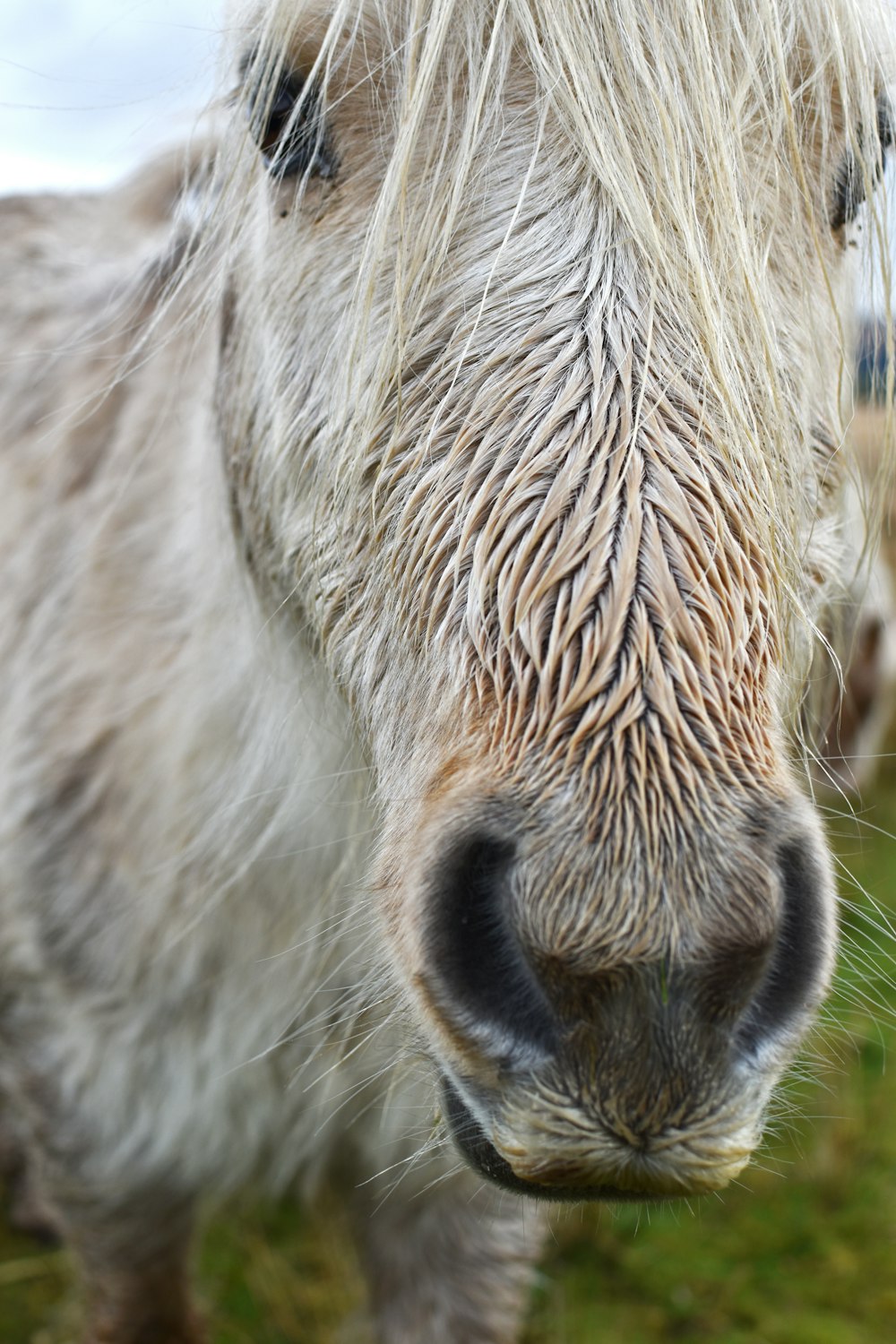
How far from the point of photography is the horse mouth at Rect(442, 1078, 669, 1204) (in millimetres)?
1129

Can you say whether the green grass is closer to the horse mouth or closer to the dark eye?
the horse mouth

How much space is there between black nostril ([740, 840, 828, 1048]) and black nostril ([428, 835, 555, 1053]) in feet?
0.67

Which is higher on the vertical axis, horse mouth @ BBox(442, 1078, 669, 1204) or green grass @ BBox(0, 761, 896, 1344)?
horse mouth @ BBox(442, 1078, 669, 1204)

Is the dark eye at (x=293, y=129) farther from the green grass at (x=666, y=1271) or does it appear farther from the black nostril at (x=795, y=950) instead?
the green grass at (x=666, y=1271)

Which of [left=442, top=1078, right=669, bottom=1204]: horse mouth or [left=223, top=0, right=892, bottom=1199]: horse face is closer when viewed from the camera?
[left=223, top=0, right=892, bottom=1199]: horse face

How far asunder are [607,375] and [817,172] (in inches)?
21.1

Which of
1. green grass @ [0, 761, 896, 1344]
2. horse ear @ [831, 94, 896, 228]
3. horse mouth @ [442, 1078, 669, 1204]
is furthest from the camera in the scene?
green grass @ [0, 761, 896, 1344]

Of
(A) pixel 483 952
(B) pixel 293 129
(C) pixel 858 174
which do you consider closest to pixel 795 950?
(A) pixel 483 952

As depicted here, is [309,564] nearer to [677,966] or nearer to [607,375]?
[607,375]

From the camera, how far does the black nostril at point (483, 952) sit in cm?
102

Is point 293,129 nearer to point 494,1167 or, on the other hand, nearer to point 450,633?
point 450,633

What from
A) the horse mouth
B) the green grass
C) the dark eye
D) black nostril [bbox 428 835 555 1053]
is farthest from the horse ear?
the green grass

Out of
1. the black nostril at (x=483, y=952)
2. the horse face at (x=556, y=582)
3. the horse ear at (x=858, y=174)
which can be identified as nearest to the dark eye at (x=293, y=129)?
the horse face at (x=556, y=582)

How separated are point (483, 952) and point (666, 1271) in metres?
2.44
